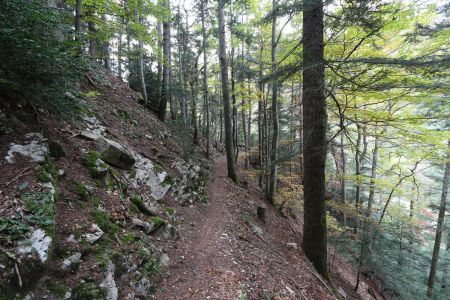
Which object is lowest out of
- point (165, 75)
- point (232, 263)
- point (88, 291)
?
point (232, 263)

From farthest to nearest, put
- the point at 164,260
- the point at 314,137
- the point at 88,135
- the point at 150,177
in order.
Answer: the point at 150,177, the point at 314,137, the point at 88,135, the point at 164,260

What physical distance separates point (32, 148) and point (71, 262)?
6.33ft

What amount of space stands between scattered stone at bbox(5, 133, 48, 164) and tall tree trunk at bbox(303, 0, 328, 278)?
188 inches

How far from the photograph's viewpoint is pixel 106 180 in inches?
189

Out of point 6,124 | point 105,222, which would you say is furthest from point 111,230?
point 6,124

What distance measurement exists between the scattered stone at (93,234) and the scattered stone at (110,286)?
0.49m

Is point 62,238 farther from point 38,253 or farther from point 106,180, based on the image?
point 106,180

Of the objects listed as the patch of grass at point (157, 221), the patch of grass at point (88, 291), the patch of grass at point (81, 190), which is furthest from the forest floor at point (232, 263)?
the patch of grass at point (81, 190)

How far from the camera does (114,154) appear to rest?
5.50 metres

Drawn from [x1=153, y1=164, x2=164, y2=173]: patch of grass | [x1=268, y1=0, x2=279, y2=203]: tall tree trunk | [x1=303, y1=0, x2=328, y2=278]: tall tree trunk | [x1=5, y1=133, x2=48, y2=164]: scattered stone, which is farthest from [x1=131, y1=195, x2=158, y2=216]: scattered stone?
[x1=268, y1=0, x2=279, y2=203]: tall tree trunk

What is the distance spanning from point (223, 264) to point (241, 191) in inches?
231

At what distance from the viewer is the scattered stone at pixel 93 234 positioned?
3441 millimetres

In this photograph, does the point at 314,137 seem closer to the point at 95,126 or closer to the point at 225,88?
the point at 95,126

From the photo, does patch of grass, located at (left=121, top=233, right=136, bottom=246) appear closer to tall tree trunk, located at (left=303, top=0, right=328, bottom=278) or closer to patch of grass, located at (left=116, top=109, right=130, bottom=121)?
tall tree trunk, located at (left=303, top=0, right=328, bottom=278)
